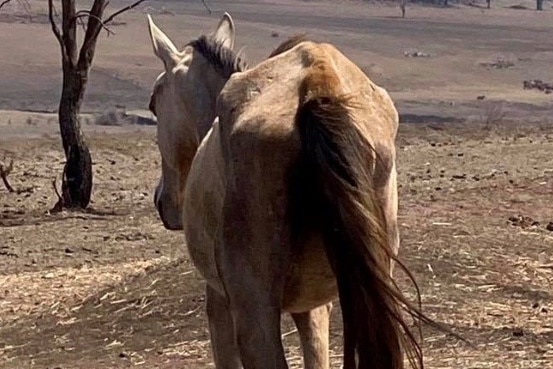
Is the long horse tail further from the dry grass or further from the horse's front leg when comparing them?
the dry grass

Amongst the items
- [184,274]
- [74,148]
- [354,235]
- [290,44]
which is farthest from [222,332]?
[74,148]

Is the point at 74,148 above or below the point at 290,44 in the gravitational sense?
below

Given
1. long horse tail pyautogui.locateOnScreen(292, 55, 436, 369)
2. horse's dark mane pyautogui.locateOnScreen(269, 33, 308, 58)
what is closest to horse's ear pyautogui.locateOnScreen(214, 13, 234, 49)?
horse's dark mane pyautogui.locateOnScreen(269, 33, 308, 58)

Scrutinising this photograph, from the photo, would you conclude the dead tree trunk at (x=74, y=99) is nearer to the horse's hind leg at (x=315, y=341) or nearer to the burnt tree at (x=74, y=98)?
the burnt tree at (x=74, y=98)

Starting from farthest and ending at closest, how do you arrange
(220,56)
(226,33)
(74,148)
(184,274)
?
(74,148), (184,274), (226,33), (220,56)

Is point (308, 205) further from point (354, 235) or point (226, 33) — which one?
point (226, 33)

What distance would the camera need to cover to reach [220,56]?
693 cm

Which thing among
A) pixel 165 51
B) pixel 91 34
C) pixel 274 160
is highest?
pixel 274 160

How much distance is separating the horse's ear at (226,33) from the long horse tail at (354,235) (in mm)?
2567

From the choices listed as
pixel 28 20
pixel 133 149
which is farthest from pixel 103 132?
pixel 28 20

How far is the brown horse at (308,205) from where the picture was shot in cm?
457

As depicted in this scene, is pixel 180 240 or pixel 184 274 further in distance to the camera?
pixel 180 240

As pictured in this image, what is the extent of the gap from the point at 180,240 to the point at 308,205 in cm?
782

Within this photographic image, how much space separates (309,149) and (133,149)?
14649 mm
